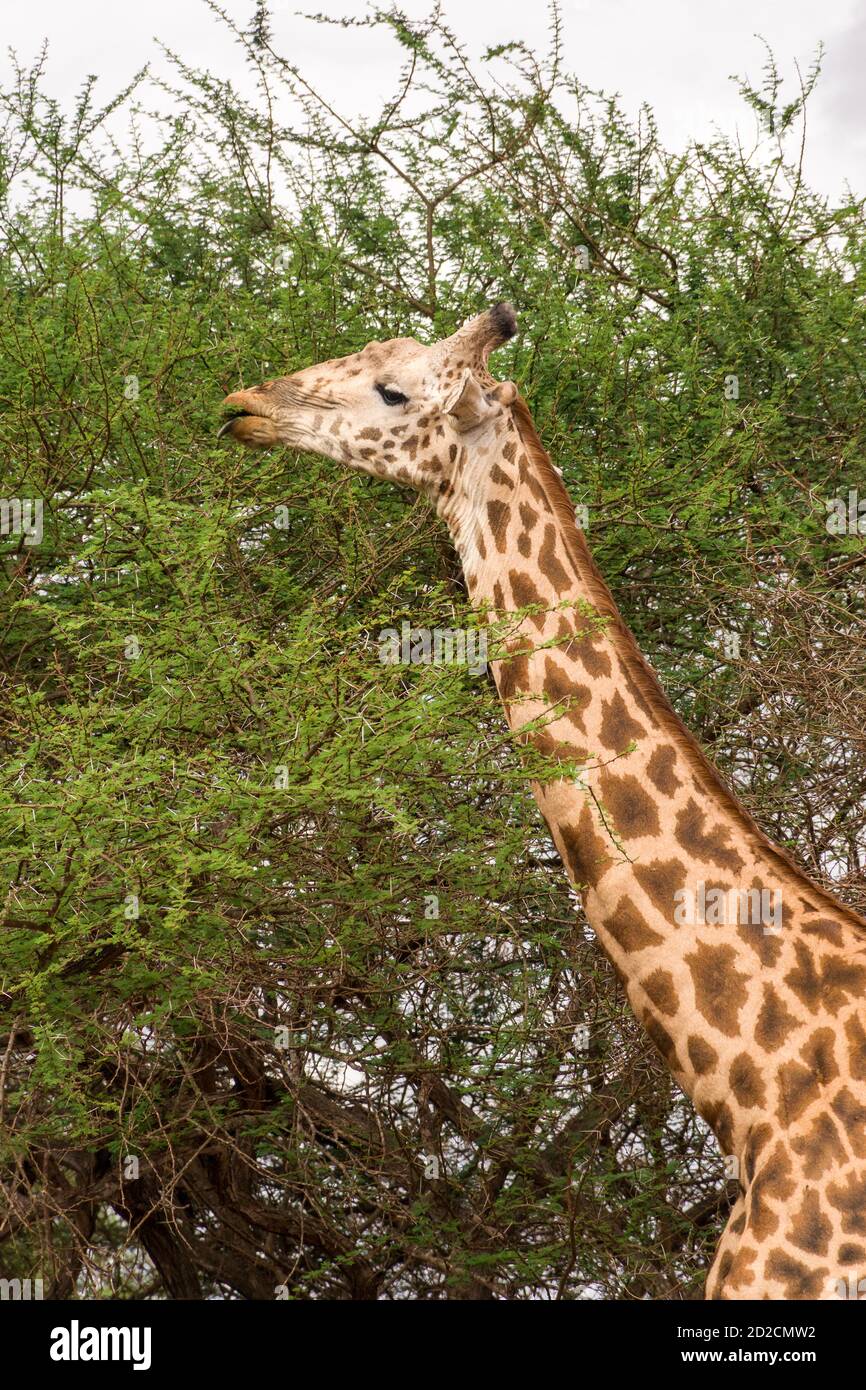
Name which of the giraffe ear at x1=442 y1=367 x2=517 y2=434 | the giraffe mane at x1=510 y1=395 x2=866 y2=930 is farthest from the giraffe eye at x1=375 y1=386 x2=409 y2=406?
the giraffe mane at x1=510 y1=395 x2=866 y2=930

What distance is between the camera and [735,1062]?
4082 mm

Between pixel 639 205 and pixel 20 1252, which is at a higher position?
pixel 639 205

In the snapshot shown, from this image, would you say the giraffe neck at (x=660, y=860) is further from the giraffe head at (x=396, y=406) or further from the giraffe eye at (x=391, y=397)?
the giraffe eye at (x=391, y=397)

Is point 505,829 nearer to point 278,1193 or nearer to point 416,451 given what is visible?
point 416,451

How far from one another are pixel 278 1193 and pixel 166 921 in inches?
149

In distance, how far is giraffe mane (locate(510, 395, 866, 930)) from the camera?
13.9 feet

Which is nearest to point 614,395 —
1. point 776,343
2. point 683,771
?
point 776,343

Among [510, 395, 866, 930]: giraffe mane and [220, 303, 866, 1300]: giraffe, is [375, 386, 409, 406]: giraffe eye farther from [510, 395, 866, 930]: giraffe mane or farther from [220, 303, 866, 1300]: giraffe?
[510, 395, 866, 930]: giraffe mane

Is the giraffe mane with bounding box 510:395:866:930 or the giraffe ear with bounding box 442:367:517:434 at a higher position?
the giraffe ear with bounding box 442:367:517:434

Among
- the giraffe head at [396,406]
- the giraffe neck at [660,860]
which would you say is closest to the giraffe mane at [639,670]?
the giraffe neck at [660,860]

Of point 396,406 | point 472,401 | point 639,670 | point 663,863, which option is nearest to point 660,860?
point 663,863

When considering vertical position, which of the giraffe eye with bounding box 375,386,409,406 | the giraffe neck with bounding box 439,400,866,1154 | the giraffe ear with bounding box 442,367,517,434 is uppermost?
the giraffe eye with bounding box 375,386,409,406
